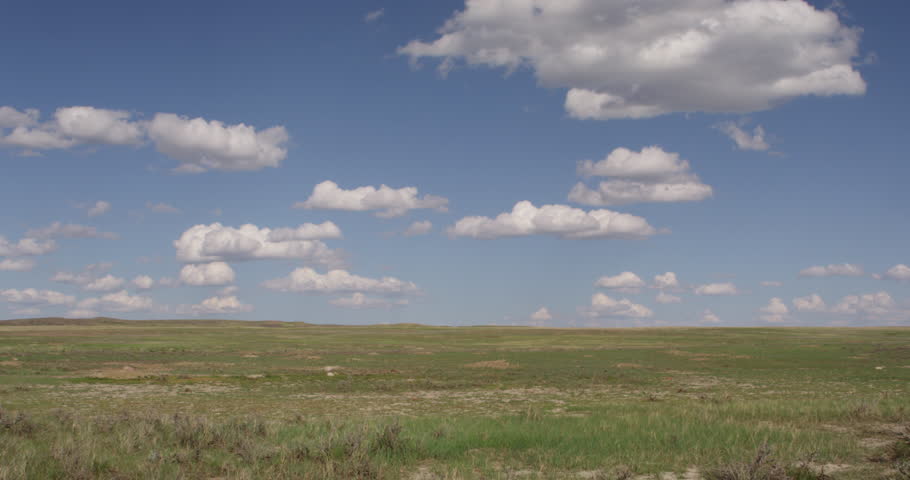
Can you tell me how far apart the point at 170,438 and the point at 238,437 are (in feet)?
5.42

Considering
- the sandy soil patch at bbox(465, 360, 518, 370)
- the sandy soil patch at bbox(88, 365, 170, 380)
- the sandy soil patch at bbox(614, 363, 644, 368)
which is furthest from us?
the sandy soil patch at bbox(614, 363, 644, 368)

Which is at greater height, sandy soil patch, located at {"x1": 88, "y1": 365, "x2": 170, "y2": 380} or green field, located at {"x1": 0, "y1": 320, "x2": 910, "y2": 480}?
green field, located at {"x1": 0, "y1": 320, "x2": 910, "y2": 480}

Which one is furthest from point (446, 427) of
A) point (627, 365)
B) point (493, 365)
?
point (627, 365)

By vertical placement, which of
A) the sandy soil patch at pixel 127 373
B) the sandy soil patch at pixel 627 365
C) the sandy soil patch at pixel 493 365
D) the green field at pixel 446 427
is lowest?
the sandy soil patch at pixel 493 365

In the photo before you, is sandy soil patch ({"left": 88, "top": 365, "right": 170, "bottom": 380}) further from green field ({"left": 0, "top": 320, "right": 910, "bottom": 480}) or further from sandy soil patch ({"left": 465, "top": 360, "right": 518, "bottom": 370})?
sandy soil patch ({"left": 465, "top": 360, "right": 518, "bottom": 370})

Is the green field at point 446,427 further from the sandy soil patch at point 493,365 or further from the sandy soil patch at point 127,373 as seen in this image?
the sandy soil patch at point 493,365

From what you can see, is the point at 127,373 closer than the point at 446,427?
No

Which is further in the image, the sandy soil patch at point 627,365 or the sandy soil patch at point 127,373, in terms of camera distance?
the sandy soil patch at point 627,365

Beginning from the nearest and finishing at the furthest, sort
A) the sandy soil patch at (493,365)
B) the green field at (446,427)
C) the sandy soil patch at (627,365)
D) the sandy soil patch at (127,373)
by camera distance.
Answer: the green field at (446,427)
the sandy soil patch at (127,373)
the sandy soil patch at (493,365)
the sandy soil patch at (627,365)

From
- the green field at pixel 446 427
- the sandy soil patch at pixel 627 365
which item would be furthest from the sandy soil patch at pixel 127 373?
the sandy soil patch at pixel 627 365

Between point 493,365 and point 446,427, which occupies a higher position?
point 446,427

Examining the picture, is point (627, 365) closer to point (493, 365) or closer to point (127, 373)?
point (493, 365)

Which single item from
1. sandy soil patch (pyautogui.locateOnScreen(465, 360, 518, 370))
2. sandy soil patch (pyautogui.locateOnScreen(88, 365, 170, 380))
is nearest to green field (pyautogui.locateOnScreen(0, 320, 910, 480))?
sandy soil patch (pyautogui.locateOnScreen(88, 365, 170, 380))

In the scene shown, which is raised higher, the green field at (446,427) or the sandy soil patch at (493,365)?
the green field at (446,427)
